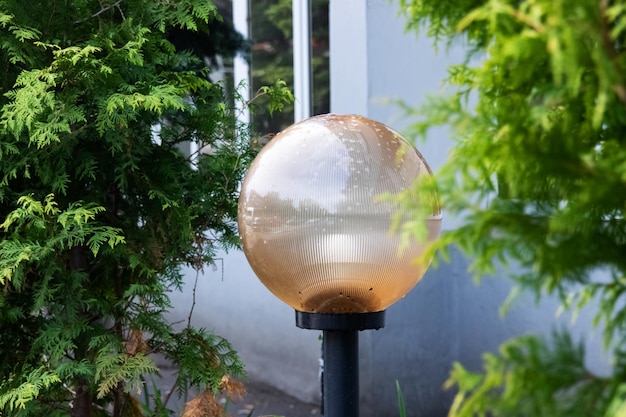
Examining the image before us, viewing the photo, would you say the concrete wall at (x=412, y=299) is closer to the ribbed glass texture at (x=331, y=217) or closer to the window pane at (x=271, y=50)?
the window pane at (x=271, y=50)

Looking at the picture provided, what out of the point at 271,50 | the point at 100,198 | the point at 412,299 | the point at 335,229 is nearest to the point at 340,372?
the point at 335,229

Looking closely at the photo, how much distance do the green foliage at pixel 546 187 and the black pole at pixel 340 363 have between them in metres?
0.78

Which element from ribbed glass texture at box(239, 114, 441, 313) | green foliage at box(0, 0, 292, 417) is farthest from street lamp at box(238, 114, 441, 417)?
green foliage at box(0, 0, 292, 417)

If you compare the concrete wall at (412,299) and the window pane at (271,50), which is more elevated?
the window pane at (271,50)

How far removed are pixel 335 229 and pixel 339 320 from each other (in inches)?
9.8

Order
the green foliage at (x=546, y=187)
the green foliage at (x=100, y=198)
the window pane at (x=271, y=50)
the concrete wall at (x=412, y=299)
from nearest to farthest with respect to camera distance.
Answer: the green foliage at (x=546, y=187), the green foliage at (x=100, y=198), the concrete wall at (x=412, y=299), the window pane at (x=271, y=50)

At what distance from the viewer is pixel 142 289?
283 centimetres

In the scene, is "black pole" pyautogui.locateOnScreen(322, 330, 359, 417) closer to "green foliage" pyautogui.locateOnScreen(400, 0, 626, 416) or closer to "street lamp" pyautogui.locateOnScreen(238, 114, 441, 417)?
"street lamp" pyautogui.locateOnScreen(238, 114, 441, 417)

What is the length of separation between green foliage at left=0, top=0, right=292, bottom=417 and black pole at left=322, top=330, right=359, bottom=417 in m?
0.92

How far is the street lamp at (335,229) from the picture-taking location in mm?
1928

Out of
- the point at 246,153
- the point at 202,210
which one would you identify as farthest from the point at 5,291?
the point at 246,153

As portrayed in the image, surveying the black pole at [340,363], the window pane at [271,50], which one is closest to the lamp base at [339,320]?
the black pole at [340,363]

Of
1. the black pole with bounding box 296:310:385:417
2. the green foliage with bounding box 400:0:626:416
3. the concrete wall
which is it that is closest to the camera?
the green foliage with bounding box 400:0:626:416

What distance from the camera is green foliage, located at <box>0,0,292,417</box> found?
108 inches
